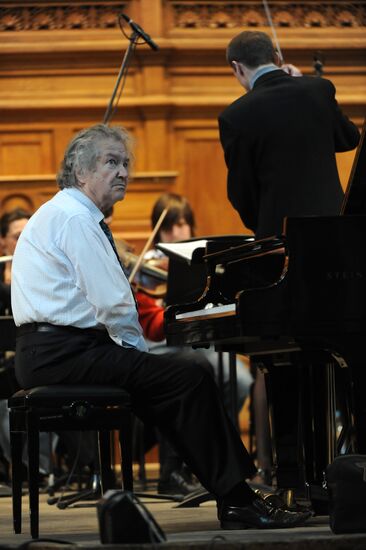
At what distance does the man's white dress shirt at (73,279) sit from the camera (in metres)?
3.37

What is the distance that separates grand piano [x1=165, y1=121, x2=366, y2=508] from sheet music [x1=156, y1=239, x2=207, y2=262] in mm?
396

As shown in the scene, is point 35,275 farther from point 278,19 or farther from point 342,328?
point 278,19

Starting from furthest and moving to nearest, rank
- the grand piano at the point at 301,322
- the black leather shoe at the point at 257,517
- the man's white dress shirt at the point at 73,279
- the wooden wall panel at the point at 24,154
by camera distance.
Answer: the wooden wall panel at the point at 24,154, the man's white dress shirt at the point at 73,279, the black leather shoe at the point at 257,517, the grand piano at the point at 301,322

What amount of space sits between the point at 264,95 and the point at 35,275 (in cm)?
111

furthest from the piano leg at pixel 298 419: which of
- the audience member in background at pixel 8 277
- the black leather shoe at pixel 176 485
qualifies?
the audience member in background at pixel 8 277

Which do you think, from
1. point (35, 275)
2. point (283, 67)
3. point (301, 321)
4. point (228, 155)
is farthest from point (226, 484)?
point (283, 67)

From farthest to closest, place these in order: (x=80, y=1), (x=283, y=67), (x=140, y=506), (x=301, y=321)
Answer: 1. (x=80, y=1)
2. (x=283, y=67)
3. (x=301, y=321)
4. (x=140, y=506)

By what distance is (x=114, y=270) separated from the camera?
3412mm

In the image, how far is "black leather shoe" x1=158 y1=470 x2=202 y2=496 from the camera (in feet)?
17.1

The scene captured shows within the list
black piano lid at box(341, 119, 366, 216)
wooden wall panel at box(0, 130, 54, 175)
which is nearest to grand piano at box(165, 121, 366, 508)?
black piano lid at box(341, 119, 366, 216)

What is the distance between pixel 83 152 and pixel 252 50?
84cm

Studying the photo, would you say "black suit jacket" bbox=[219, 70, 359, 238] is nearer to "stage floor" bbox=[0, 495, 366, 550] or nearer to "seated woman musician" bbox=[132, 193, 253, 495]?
"stage floor" bbox=[0, 495, 366, 550]

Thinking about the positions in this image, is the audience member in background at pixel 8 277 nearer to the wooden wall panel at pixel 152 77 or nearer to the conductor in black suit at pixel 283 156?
the wooden wall panel at pixel 152 77

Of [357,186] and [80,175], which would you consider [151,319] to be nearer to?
[80,175]
